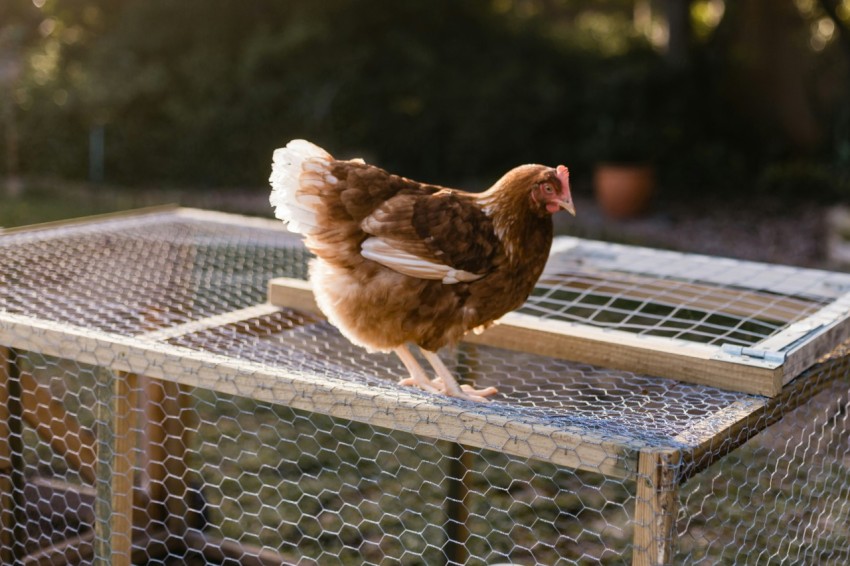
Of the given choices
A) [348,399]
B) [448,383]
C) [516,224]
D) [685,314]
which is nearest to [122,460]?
[348,399]

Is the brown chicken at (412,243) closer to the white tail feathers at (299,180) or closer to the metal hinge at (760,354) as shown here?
the white tail feathers at (299,180)

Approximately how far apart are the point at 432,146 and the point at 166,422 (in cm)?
689

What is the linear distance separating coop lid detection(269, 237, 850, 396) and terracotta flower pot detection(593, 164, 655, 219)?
517cm

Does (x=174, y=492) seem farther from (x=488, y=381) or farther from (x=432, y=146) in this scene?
(x=432, y=146)

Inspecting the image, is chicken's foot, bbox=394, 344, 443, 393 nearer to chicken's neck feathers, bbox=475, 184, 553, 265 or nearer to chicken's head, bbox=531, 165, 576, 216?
chicken's neck feathers, bbox=475, 184, 553, 265

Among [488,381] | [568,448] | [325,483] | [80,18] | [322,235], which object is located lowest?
[325,483]

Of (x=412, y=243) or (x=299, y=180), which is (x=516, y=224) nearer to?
(x=412, y=243)

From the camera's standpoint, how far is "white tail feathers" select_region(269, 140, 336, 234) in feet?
6.12

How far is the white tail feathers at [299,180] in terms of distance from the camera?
186cm

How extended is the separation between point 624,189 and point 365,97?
2.68 metres

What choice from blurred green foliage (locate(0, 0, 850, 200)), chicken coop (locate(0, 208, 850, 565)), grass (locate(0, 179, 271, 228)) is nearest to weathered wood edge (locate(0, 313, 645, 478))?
chicken coop (locate(0, 208, 850, 565))

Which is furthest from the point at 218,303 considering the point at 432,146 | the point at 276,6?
the point at 276,6

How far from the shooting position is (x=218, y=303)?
99.1 inches

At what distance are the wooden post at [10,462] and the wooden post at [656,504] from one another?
153 cm
